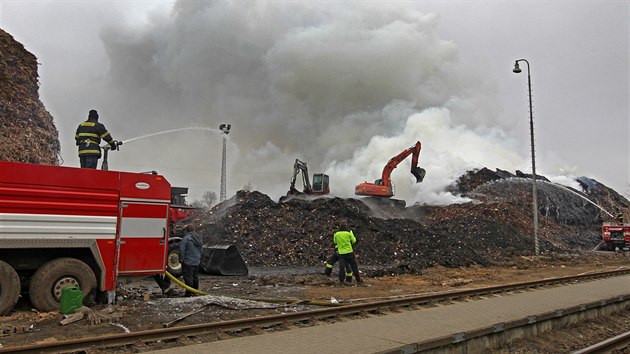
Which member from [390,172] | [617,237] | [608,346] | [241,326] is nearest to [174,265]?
[241,326]

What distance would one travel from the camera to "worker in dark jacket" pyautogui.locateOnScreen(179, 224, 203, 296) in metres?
11.1

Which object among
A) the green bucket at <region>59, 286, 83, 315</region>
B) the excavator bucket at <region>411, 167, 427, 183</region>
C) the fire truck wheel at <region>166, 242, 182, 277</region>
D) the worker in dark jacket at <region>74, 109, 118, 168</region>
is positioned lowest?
the green bucket at <region>59, 286, 83, 315</region>

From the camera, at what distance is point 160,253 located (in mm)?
9805

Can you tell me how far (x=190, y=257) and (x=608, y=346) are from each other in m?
8.42

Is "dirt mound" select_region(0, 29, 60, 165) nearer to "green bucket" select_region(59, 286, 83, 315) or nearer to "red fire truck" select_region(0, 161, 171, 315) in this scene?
"red fire truck" select_region(0, 161, 171, 315)

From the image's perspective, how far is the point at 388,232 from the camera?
78.9 ft

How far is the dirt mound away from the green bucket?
9.39 meters

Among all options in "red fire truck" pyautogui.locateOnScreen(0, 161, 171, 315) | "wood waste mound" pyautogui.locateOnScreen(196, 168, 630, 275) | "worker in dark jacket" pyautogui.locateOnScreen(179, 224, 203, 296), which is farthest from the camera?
"wood waste mound" pyautogui.locateOnScreen(196, 168, 630, 275)

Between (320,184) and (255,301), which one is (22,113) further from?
(320,184)

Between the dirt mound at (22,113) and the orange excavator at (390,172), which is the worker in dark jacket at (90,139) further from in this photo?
the orange excavator at (390,172)

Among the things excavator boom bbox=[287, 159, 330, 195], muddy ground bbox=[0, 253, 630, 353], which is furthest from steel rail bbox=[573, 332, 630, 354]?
excavator boom bbox=[287, 159, 330, 195]

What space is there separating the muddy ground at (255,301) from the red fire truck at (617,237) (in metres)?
21.4

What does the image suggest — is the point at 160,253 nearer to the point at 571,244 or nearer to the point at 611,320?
the point at 611,320

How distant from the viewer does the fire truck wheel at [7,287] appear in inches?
309
